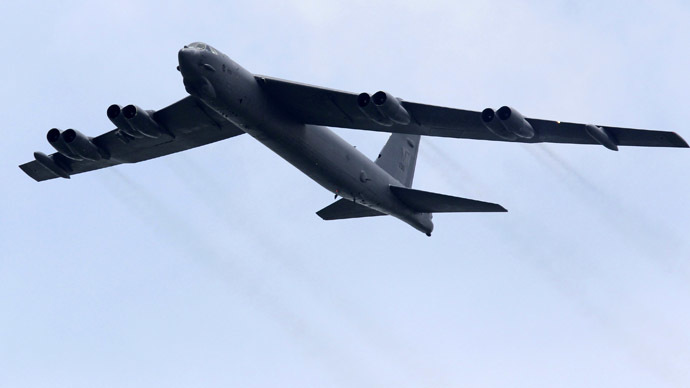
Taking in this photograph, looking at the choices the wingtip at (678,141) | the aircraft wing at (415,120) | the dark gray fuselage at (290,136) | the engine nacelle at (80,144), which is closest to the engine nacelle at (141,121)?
the engine nacelle at (80,144)

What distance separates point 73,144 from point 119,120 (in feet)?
9.59

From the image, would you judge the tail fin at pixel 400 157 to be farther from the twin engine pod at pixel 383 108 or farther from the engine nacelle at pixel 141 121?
the engine nacelle at pixel 141 121

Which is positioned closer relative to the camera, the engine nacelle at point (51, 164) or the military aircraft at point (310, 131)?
the military aircraft at point (310, 131)

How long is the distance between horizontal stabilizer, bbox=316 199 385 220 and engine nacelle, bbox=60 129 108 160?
9.08 metres

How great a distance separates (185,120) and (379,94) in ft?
28.8

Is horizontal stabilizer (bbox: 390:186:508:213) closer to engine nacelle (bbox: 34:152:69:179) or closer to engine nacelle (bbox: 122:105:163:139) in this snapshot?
engine nacelle (bbox: 122:105:163:139)

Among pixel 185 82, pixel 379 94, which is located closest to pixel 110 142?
pixel 185 82

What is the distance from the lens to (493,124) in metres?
36.1

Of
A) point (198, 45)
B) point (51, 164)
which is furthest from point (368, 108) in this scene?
point (51, 164)

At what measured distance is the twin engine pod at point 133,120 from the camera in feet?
129

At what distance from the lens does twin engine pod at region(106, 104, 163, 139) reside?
3941 centimetres

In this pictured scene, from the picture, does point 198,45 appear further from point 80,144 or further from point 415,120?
point 80,144

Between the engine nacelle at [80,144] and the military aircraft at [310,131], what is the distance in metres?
0.04

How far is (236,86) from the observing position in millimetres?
36750
